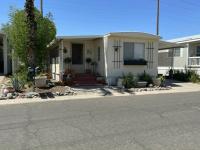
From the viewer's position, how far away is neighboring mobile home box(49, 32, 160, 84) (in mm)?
15922

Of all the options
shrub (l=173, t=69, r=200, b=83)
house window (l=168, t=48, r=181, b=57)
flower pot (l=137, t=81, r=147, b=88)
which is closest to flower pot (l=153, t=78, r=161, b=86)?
flower pot (l=137, t=81, r=147, b=88)

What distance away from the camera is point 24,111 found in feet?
27.4

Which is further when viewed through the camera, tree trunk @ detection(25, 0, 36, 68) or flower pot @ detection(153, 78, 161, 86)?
flower pot @ detection(153, 78, 161, 86)

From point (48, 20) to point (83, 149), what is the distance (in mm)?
14884

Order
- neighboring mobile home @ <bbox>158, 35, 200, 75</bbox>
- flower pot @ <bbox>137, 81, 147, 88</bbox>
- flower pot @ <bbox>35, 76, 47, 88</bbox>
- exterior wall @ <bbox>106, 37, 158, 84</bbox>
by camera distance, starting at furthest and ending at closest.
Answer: neighboring mobile home @ <bbox>158, 35, 200, 75</bbox>
exterior wall @ <bbox>106, 37, 158, 84</bbox>
flower pot @ <bbox>137, 81, 147, 88</bbox>
flower pot @ <bbox>35, 76, 47, 88</bbox>

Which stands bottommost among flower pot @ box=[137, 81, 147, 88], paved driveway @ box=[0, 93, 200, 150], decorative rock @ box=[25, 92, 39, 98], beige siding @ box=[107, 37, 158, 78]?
paved driveway @ box=[0, 93, 200, 150]

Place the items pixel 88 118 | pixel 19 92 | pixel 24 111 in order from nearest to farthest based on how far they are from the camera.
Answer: pixel 88 118
pixel 24 111
pixel 19 92

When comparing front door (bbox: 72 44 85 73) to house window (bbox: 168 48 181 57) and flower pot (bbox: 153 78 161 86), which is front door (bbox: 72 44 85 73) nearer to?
flower pot (bbox: 153 78 161 86)

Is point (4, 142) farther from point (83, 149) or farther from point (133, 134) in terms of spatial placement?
point (133, 134)

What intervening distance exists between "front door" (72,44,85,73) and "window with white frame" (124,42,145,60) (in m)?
3.51

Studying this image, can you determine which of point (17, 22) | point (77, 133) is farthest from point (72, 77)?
point (77, 133)

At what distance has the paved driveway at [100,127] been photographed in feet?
16.2

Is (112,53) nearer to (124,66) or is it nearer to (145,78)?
(124,66)

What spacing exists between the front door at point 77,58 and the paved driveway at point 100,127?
8.78 m
